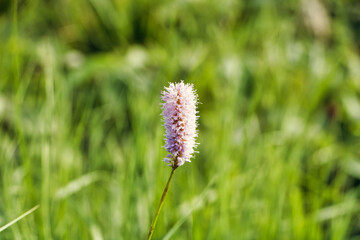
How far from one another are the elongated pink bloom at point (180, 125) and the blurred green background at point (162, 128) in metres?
0.39

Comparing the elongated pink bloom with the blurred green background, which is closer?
the elongated pink bloom

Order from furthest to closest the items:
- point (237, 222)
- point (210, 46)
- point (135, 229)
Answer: point (210, 46)
point (237, 222)
point (135, 229)

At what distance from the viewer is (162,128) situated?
1.87 meters

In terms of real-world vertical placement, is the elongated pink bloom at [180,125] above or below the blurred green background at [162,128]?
below

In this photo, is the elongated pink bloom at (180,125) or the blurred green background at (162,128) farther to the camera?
the blurred green background at (162,128)

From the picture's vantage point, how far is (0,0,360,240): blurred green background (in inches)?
65.8

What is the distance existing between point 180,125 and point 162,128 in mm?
1097

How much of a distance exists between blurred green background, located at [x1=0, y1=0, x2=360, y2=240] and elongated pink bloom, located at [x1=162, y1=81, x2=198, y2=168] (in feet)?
1.29

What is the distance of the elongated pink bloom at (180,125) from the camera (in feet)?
2.52

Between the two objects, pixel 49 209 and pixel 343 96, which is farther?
pixel 343 96

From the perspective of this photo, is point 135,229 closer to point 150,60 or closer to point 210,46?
point 210,46

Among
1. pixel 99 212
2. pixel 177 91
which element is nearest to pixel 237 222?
pixel 99 212

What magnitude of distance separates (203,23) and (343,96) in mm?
1333

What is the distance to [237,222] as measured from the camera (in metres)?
1.80
